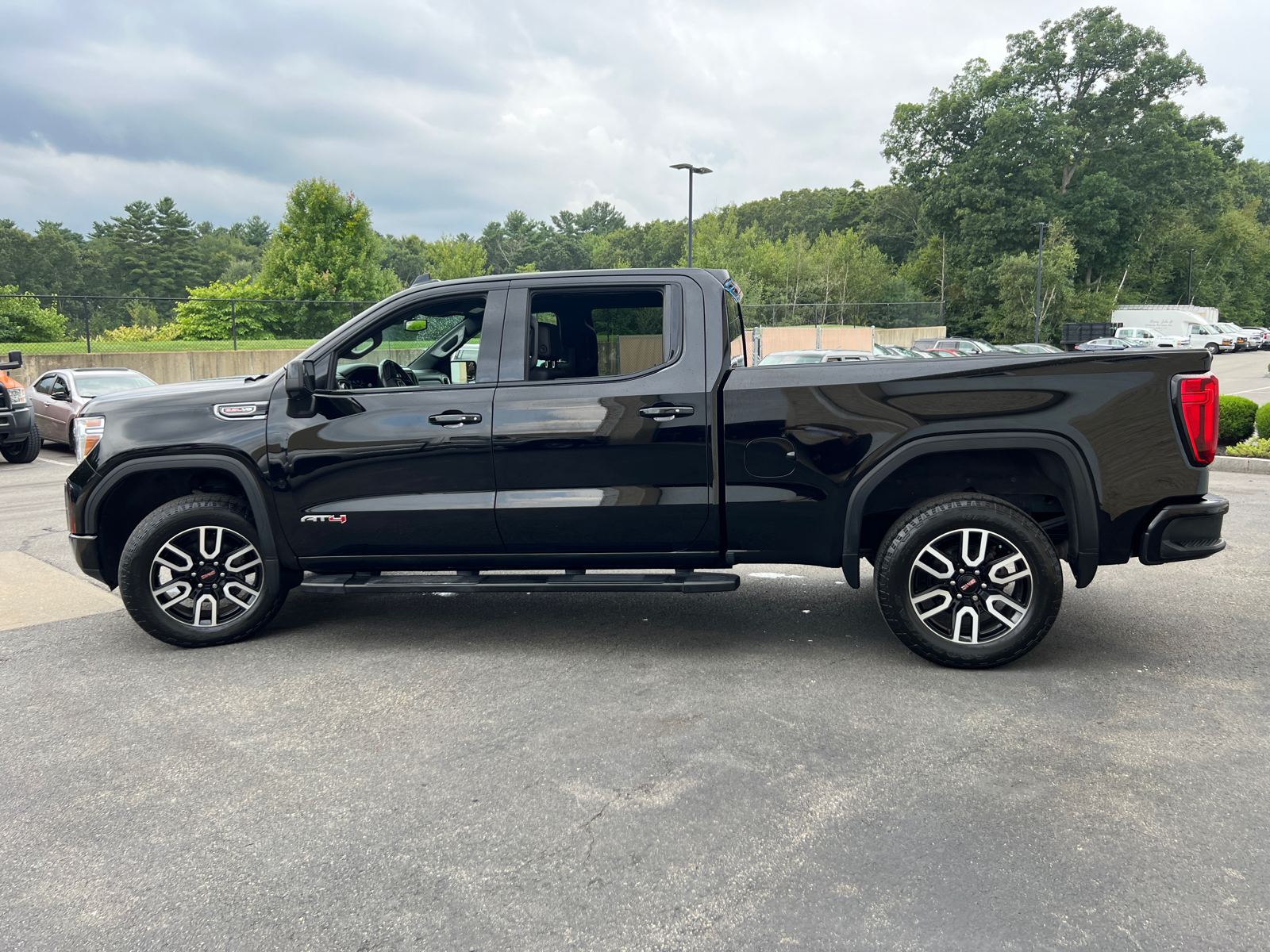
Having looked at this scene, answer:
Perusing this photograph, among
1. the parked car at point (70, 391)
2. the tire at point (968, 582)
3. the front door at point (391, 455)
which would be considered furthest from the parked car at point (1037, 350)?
the parked car at point (70, 391)

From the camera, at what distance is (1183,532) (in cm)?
438

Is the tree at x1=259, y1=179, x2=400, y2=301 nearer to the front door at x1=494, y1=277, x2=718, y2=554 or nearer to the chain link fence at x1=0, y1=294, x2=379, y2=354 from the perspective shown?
the chain link fence at x1=0, y1=294, x2=379, y2=354

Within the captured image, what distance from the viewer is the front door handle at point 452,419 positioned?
4707 millimetres

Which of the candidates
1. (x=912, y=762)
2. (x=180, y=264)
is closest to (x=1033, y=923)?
(x=912, y=762)

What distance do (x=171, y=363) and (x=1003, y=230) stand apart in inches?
2143

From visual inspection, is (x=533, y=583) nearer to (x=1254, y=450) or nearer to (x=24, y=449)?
(x=1254, y=450)

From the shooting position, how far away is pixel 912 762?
350cm

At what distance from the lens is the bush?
1236 centimetres

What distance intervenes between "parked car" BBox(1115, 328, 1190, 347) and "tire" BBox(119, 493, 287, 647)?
52.1 metres

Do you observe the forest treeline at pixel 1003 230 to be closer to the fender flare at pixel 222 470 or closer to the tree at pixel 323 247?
the tree at pixel 323 247

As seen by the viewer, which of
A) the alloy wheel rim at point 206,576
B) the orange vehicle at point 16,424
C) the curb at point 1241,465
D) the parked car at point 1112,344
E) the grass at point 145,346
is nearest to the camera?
the alloy wheel rim at point 206,576

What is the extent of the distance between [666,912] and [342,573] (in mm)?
3049

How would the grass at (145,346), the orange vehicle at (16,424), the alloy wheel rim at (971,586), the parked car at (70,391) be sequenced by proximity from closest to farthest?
1. the alloy wheel rim at (971,586)
2. the orange vehicle at (16,424)
3. the parked car at (70,391)
4. the grass at (145,346)

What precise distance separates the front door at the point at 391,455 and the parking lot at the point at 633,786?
65 centimetres
